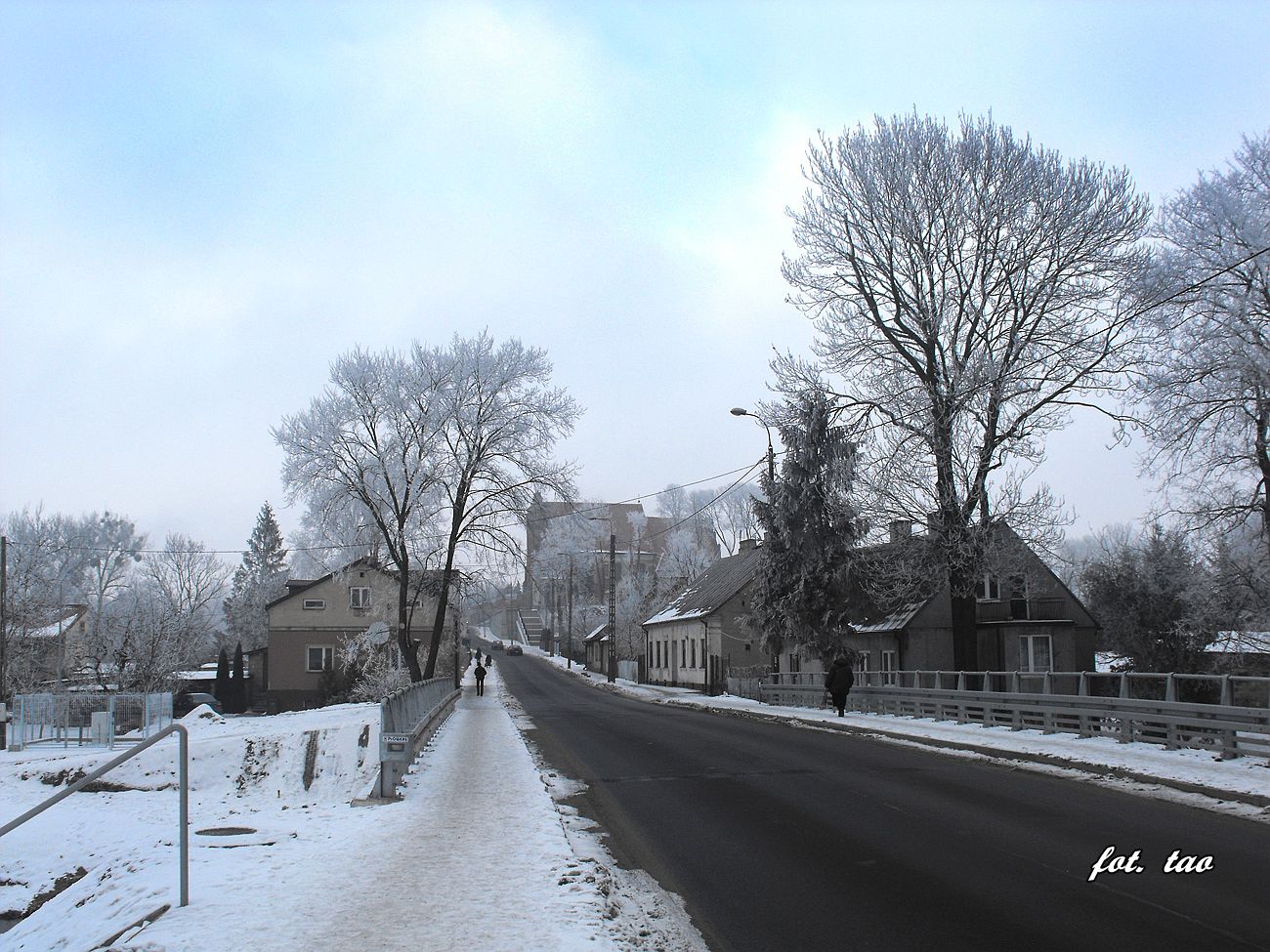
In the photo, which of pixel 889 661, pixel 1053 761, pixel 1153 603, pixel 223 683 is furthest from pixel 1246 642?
pixel 223 683

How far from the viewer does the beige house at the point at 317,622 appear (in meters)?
50.3

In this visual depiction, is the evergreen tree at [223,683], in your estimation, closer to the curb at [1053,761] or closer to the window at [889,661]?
the window at [889,661]

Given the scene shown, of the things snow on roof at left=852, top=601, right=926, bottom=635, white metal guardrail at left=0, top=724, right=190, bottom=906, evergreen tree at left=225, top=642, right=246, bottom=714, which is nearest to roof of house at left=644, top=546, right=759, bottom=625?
snow on roof at left=852, top=601, right=926, bottom=635

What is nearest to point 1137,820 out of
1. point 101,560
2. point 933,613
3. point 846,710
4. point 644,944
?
point 644,944

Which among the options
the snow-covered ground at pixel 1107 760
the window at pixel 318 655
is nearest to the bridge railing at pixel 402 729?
the snow-covered ground at pixel 1107 760

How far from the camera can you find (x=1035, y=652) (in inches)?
1446

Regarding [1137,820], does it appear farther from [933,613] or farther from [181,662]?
[181,662]

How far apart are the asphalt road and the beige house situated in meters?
37.7

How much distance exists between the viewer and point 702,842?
9180 mm

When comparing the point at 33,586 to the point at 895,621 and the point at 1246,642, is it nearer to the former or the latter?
the point at 895,621

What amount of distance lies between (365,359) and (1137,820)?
3037cm

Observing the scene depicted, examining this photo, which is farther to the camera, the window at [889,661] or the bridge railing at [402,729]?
the window at [889,661]

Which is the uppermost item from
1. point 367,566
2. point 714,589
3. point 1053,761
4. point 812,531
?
point 812,531

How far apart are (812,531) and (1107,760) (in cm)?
1860
